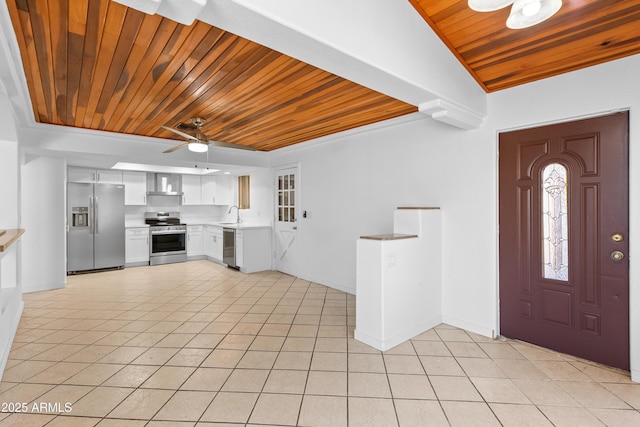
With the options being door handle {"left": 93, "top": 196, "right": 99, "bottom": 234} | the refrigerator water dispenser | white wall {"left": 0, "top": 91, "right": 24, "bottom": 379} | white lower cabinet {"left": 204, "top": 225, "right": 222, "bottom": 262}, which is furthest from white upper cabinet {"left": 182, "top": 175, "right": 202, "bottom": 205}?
white wall {"left": 0, "top": 91, "right": 24, "bottom": 379}

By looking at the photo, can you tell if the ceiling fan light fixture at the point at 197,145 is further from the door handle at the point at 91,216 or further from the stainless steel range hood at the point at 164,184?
the stainless steel range hood at the point at 164,184

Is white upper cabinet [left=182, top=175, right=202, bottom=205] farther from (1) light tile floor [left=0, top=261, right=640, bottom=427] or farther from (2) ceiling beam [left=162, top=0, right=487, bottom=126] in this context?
(2) ceiling beam [left=162, top=0, right=487, bottom=126]

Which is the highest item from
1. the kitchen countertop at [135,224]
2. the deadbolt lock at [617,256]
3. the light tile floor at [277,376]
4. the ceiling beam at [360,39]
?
the ceiling beam at [360,39]

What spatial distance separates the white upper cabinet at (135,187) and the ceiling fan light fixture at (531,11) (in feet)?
22.4

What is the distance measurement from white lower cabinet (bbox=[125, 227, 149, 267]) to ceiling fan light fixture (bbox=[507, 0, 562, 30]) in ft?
22.6

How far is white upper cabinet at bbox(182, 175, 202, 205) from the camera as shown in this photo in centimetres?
725

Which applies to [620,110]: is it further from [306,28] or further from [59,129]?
[59,129]

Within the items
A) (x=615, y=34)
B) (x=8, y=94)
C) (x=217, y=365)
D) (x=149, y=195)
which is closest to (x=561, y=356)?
(x=615, y=34)

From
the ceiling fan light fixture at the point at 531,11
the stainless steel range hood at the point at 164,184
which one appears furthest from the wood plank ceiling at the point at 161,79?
the stainless steel range hood at the point at 164,184

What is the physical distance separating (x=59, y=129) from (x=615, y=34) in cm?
570

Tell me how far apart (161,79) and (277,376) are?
258 cm

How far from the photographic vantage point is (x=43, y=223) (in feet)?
15.8

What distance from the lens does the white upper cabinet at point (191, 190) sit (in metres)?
7.25

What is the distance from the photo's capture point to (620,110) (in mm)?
2340
